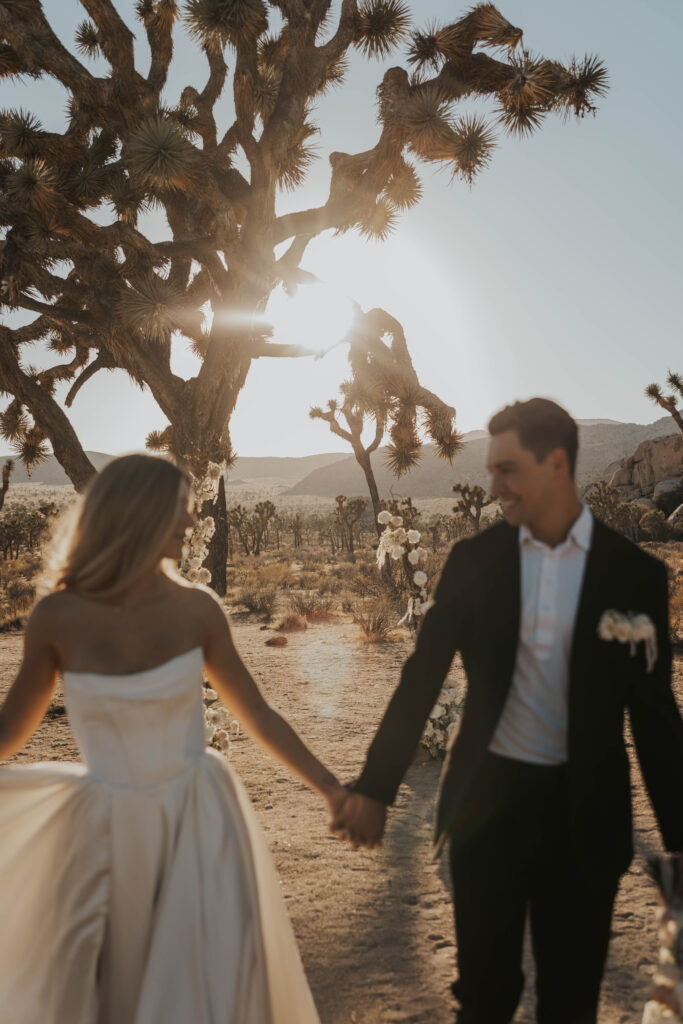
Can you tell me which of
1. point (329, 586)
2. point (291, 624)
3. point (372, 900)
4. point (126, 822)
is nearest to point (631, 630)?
point (126, 822)

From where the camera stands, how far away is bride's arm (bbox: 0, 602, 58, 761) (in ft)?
5.43

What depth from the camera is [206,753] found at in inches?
72.1

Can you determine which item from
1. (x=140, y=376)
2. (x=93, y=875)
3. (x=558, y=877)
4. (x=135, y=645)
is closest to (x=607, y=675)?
(x=558, y=877)

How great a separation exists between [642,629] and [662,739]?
0.28 metres

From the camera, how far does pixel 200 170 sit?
9.42 meters

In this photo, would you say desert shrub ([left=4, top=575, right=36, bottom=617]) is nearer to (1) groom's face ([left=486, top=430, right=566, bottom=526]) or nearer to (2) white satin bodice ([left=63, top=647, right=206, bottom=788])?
(2) white satin bodice ([left=63, top=647, right=206, bottom=788])

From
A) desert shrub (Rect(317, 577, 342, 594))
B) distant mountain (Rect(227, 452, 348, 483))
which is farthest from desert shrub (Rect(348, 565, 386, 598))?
distant mountain (Rect(227, 452, 348, 483))

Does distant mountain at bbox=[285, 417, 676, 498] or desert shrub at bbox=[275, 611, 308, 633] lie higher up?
distant mountain at bbox=[285, 417, 676, 498]

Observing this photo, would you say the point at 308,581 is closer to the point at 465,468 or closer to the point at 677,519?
the point at 677,519

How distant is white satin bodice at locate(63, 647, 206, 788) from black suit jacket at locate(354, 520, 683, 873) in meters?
0.56

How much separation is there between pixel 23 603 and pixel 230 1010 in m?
13.6

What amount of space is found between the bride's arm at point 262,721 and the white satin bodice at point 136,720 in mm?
154

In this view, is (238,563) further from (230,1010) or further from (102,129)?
(230,1010)

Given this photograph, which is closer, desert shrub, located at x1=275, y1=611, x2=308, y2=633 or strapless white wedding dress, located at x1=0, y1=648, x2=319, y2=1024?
strapless white wedding dress, located at x1=0, y1=648, x2=319, y2=1024
